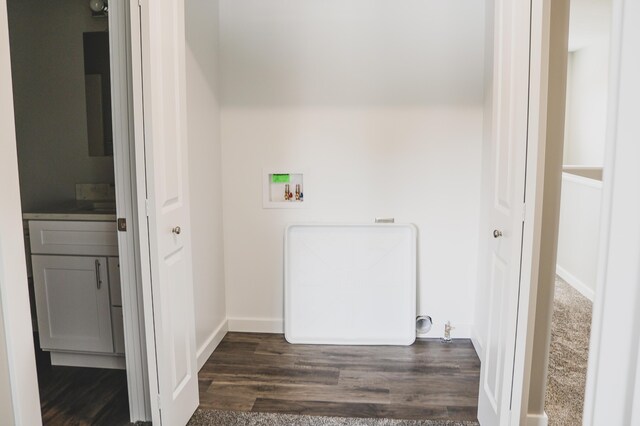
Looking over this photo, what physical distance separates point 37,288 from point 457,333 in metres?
2.51

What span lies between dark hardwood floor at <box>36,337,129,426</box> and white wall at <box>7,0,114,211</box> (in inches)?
46.1

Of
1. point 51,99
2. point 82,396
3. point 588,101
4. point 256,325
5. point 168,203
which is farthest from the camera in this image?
point 588,101

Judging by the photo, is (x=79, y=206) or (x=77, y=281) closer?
(x=77, y=281)

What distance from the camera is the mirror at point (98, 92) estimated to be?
312cm

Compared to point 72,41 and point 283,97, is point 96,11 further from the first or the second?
point 283,97

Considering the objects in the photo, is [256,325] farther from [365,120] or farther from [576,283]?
[576,283]

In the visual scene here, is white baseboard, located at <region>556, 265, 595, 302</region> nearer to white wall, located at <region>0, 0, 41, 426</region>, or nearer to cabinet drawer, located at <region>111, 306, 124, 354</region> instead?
cabinet drawer, located at <region>111, 306, 124, 354</region>

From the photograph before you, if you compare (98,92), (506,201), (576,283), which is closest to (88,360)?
(98,92)

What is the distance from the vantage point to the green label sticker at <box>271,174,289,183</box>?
325 centimetres

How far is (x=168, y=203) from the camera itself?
2.08m

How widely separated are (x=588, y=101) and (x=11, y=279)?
198 inches

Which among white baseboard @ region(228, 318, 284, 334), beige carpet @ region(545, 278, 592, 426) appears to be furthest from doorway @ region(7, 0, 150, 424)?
beige carpet @ region(545, 278, 592, 426)

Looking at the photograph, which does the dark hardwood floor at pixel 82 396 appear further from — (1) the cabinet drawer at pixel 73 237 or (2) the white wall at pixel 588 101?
(2) the white wall at pixel 588 101

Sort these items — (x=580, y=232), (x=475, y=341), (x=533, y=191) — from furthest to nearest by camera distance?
1. (x=580, y=232)
2. (x=475, y=341)
3. (x=533, y=191)
